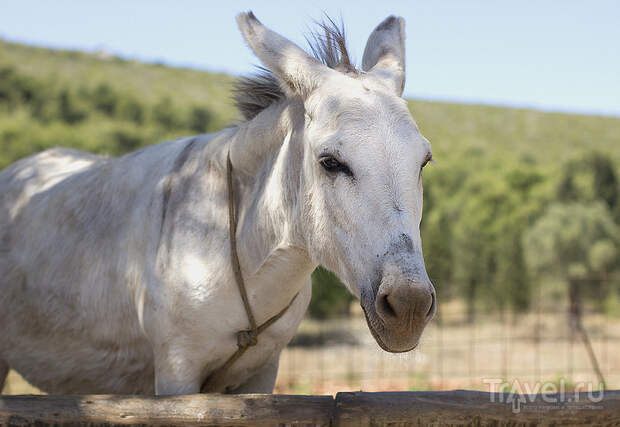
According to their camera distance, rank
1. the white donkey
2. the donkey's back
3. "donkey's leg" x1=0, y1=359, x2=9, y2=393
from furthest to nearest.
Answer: "donkey's leg" x1=0, y1=359, x2=9, y2=393 → the donkey's back → the white donkey

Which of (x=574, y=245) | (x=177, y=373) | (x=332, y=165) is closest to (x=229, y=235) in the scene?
(x=177, y=373)

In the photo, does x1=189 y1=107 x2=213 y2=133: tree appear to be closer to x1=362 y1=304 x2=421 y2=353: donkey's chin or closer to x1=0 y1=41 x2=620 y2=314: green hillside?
x1=0 y1=41 x2=620 y2=314: green hillside

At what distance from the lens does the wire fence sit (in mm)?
8055

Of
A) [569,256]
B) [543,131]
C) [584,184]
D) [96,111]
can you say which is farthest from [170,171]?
[543,131]

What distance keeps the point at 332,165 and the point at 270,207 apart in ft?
1.52

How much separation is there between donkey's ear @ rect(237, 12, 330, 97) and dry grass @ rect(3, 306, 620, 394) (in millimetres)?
4939

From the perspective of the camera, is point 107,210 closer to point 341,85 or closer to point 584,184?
point 341,85

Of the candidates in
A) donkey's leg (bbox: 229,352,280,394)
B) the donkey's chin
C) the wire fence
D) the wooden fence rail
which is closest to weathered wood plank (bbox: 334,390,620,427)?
the wooden fence rail

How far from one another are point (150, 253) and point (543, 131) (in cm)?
4643

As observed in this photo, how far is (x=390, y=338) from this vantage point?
1.75 meters

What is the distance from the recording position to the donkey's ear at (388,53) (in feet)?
7.34

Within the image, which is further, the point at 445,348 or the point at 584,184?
the point at 584,184

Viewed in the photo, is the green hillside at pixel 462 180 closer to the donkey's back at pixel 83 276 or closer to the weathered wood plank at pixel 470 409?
the donkey's back at pixel 83 276

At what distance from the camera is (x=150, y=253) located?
2523 millimetres
